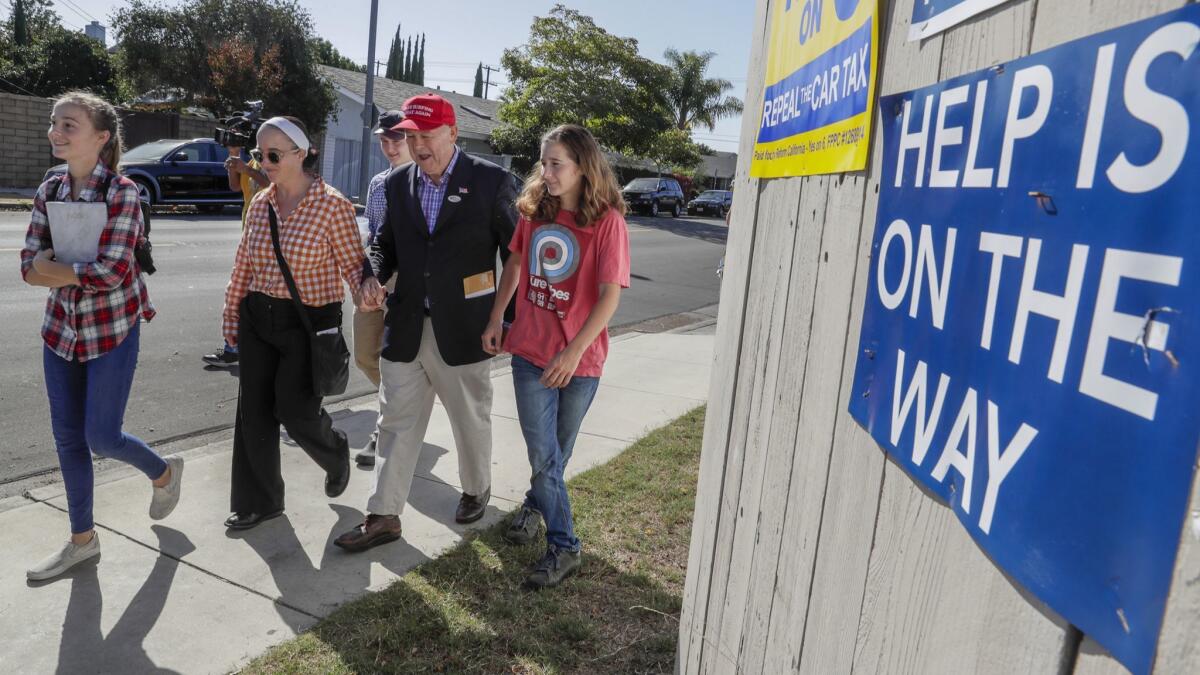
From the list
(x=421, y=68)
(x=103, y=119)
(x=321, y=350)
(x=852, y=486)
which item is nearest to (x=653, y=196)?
(x=321, y=350)

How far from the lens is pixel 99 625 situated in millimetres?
3146

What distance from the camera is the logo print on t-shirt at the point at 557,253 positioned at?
354cm

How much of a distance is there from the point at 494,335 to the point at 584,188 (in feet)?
2.57

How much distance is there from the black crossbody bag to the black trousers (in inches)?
1.9

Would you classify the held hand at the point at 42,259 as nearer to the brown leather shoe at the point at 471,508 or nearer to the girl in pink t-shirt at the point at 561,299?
the girl in pink t-shirt at the point at 561,299

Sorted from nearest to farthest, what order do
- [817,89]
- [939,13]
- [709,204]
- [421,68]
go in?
[939,13] < [817,89] < [709,204] < [421,68]

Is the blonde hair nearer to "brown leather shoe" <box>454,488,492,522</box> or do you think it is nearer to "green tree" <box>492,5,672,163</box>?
"brown leather shoe" <box>454,488,492,522</box>

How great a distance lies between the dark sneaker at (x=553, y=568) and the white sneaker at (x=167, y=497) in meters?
1.63

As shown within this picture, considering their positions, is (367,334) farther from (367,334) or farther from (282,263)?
(282,263)

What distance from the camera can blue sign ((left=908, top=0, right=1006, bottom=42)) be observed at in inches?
51.0

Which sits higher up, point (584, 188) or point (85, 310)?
point (584, 188)

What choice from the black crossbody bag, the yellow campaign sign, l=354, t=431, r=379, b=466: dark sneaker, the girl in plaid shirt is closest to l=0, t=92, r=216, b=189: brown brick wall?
l=354, t=431, r=379, b=466: dark sneaker

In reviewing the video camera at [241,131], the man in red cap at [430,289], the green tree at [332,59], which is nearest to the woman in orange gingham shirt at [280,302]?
the man in red cap at [430,289]

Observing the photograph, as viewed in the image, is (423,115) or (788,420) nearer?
(788,420)
